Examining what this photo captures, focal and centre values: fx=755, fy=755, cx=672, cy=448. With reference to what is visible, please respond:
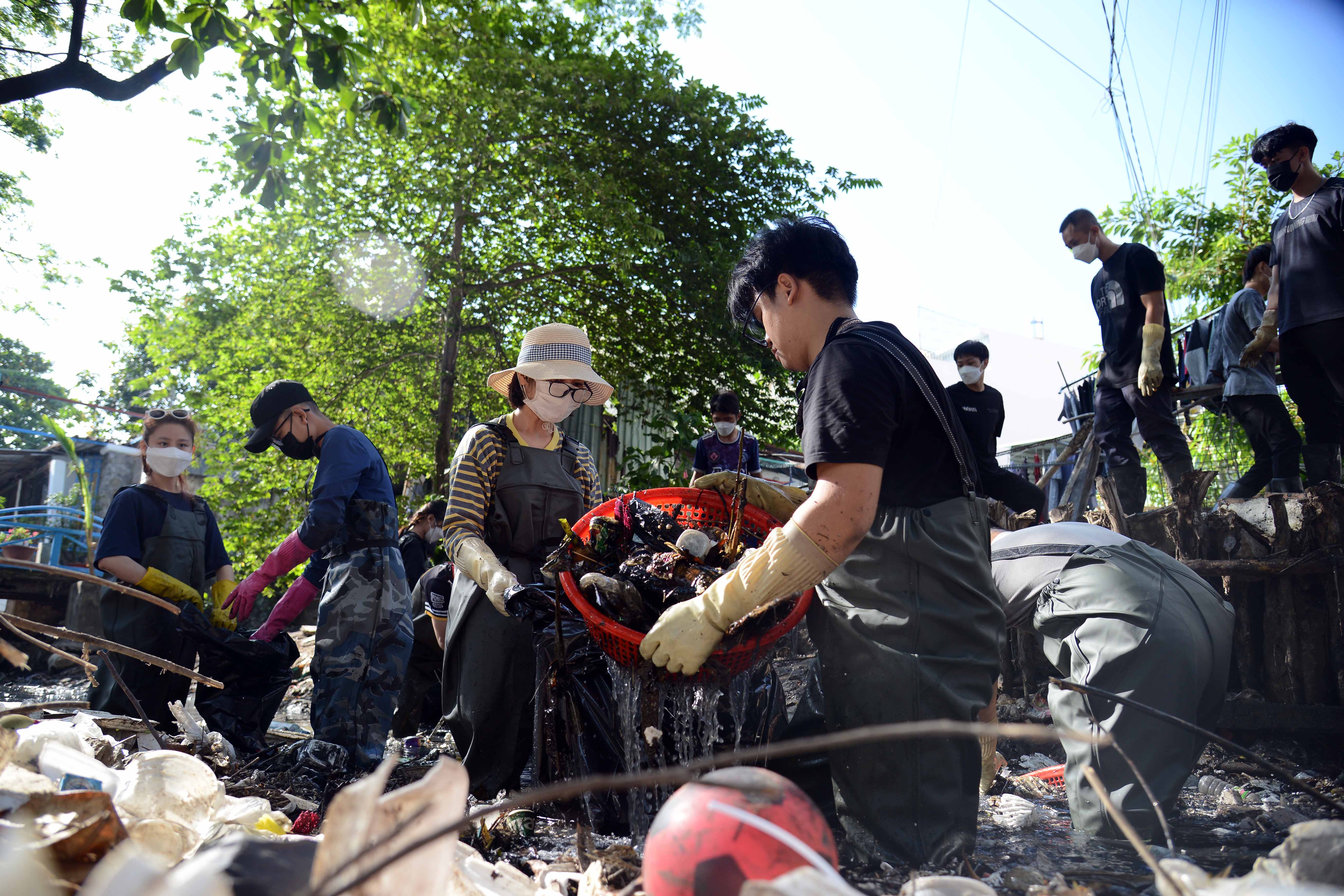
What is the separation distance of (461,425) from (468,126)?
14.0ft

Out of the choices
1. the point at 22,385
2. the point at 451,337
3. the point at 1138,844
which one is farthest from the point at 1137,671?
the point at 22,385

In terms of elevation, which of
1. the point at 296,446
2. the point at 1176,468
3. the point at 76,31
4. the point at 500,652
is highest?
the point at 76,31

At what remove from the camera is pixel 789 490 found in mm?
2848

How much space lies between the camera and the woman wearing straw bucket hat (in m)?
2.90

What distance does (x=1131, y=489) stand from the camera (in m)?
4.55

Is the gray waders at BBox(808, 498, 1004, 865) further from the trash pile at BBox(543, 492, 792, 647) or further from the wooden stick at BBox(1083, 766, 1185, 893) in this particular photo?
the wooden stick at BBox(1083, 766, 1185, 893)

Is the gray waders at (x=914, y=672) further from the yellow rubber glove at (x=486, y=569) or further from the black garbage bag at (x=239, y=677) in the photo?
the black garbage bag at (x=239, y=677)

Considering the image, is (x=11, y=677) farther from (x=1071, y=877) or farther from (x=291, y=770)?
(x=1071, y=877)

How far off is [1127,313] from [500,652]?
422cm

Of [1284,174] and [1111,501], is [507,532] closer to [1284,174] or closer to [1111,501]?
[1111,501]

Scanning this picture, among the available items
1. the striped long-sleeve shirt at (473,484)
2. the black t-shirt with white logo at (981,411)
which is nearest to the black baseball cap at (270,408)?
the striped long-sleeve shirt at (473,484)

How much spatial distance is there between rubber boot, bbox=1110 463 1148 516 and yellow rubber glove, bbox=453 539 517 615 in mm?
3719

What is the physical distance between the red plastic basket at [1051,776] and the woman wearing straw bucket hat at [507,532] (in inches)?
91.7

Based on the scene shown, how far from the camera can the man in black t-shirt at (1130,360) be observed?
4477 mm
